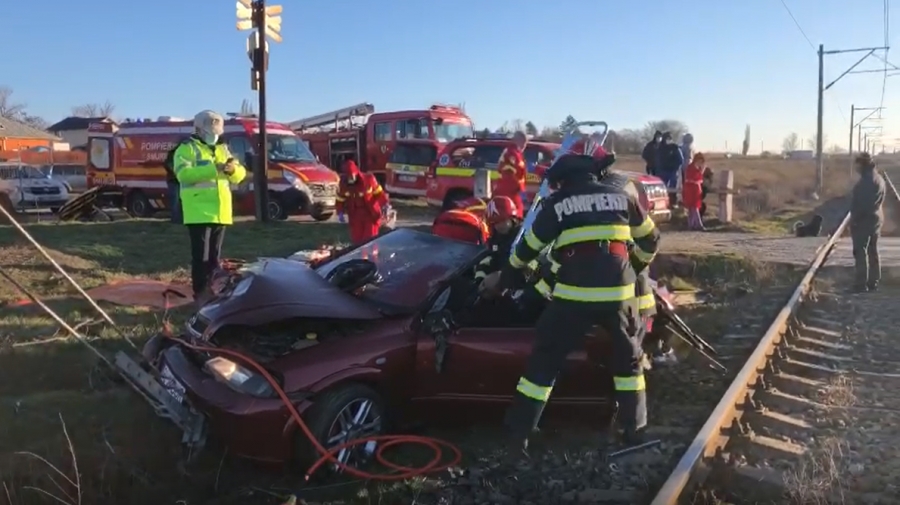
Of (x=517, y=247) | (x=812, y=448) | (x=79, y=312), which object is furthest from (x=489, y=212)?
(x=79, y=312)

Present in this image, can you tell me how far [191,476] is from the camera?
4711 millimetres

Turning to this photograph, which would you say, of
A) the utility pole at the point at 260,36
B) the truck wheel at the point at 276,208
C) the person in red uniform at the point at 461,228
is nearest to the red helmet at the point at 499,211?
the person in red uniform at the point at 461,228

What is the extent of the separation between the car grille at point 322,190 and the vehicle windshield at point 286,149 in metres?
1.09

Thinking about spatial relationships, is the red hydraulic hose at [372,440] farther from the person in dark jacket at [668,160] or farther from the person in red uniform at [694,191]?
the person in dark jacket at [668,160]

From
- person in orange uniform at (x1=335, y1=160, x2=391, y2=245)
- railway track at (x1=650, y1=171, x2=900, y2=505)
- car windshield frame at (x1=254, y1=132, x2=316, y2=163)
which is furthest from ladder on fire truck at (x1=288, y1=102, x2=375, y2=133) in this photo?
railway track at (x1=650, y1=171, x2=900, y2=505)

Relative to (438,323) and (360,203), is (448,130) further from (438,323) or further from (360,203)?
(438,323)

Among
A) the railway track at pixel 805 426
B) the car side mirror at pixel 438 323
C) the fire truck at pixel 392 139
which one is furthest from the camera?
the fire truck at pixel 392 139

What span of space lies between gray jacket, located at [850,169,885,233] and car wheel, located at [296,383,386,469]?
26.7ft

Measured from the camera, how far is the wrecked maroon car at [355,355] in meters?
4.61

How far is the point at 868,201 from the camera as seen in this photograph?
428 inches

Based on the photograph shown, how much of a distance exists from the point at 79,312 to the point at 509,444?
185 inches

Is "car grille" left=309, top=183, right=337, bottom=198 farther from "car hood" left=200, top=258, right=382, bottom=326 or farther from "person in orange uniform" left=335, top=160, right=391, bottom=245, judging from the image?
"car hood" left=200, top=258, right=382, bottom=326

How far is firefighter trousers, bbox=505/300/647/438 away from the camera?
485 cm

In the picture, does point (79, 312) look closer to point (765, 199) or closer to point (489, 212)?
point (489, 212)
